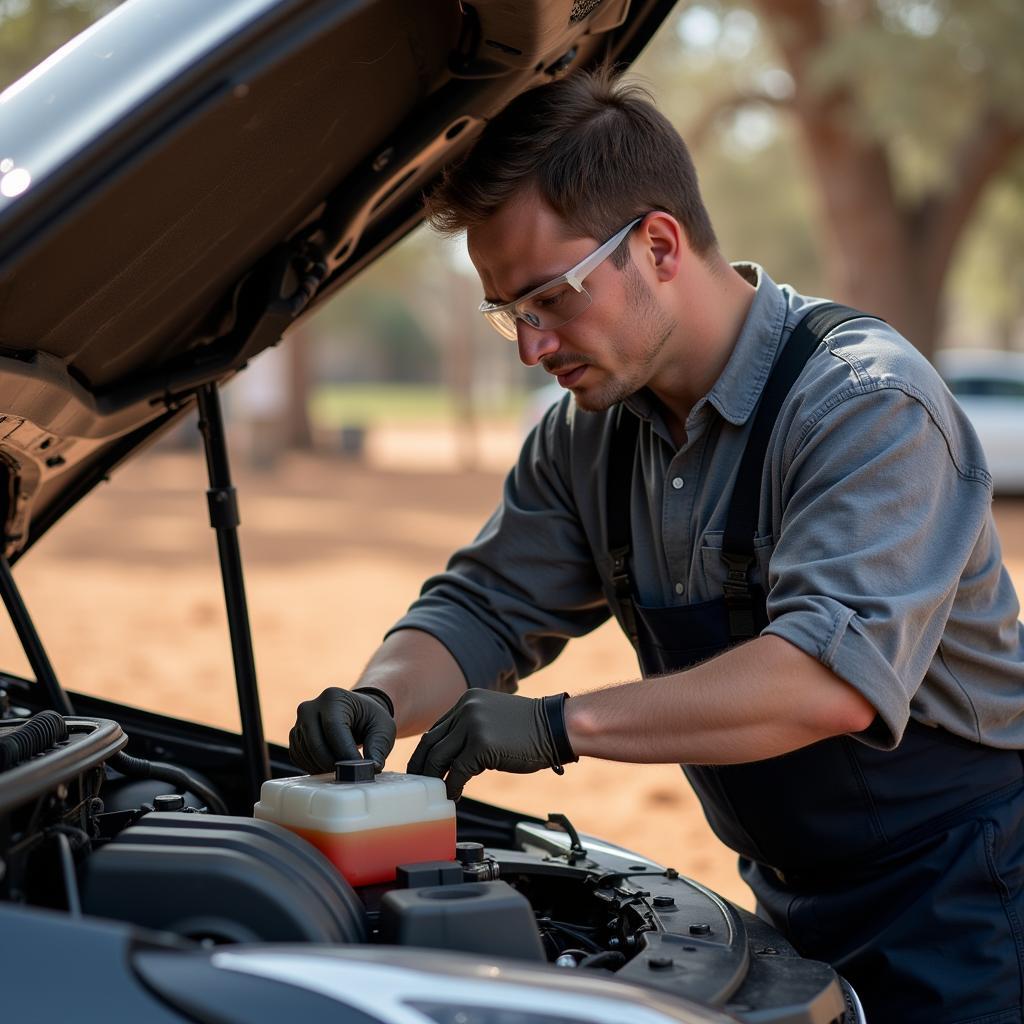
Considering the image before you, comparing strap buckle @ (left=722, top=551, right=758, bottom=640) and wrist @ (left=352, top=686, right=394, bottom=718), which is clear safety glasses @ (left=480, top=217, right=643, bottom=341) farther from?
wrist @ (left=352, top=686, right=394, bottom=718)

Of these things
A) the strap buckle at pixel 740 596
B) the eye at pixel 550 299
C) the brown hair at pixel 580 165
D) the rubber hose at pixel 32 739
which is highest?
the brown hair at pixel 580 165

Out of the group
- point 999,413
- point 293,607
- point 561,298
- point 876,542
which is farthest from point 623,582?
point 999,413

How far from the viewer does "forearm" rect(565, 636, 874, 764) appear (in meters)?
1.63

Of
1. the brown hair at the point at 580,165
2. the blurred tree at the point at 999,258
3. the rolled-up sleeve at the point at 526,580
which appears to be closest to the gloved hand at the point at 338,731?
the rolled-up sleeve at the point at 526,580

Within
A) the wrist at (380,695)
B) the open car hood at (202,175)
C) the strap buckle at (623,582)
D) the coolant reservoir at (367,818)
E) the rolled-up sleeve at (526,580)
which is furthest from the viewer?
the rolled-up sleeve at (526,580)

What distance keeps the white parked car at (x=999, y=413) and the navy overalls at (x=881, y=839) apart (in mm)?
12239

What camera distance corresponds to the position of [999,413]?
47.3 ft

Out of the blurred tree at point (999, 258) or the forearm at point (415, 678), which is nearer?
the forearm at point (415, 678)

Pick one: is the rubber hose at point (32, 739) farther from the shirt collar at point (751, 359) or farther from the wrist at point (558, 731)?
the shirt collar at point (751, 359)

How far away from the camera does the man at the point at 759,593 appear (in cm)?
168

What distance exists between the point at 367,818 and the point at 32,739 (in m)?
0.39

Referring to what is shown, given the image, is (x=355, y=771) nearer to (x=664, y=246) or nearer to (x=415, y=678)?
(x=415, y=678)

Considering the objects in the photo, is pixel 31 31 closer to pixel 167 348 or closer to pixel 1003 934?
pixel 167 348

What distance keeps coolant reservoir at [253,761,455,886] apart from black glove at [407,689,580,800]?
0.19 m
